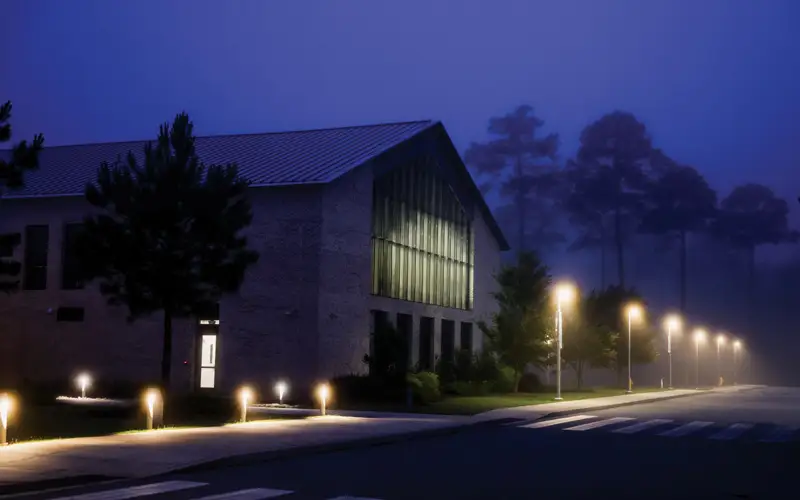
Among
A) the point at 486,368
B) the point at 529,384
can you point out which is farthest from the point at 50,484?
A: the point at 529,384

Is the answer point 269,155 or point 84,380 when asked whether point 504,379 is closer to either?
point 269,155

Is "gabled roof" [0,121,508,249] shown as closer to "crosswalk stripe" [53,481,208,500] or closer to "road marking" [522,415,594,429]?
"road marking" [522,415,594,429]

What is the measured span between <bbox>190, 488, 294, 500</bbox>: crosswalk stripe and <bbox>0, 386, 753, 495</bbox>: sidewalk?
212 centimetres

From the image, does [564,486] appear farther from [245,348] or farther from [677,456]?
[245,348]

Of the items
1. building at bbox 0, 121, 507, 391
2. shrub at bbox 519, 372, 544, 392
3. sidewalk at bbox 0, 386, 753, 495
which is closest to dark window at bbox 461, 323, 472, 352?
building at bbox 0, 121, 507, 391

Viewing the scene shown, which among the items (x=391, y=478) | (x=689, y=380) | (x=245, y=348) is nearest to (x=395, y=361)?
(x=245, y=348)

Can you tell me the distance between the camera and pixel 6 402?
18.4 m

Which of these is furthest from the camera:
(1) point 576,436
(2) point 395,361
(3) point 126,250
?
(2) point 395,361

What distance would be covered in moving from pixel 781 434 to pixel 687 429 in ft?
8.11

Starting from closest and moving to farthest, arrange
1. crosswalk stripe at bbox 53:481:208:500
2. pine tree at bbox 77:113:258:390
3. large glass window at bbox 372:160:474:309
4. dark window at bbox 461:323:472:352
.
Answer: crosswalk stripe at bbox 53:481:208:500
pine tree at bbox 77:113:258:390
large glass window at bbox 372:160:474:309
dark window at bbox 461:323:472:352

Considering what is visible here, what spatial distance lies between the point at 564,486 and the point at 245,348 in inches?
1067

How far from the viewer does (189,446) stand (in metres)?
19.1

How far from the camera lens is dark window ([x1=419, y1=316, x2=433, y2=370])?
5056cm

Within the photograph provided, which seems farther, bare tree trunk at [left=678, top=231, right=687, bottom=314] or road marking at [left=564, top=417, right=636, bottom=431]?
bare tree trunk at [left=678, top=231, right=687, bottom=314]
